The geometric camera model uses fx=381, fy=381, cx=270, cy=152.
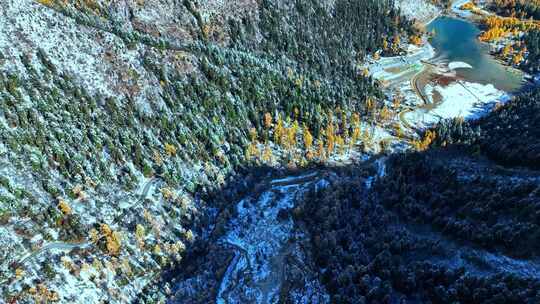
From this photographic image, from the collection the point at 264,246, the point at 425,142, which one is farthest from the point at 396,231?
the point at 425,142

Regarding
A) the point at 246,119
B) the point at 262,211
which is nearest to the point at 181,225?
the point at 262,211

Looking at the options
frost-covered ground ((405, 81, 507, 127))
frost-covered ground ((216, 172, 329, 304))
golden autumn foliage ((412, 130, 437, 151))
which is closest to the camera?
frost-covered ground ((216, 172, 329, 304))

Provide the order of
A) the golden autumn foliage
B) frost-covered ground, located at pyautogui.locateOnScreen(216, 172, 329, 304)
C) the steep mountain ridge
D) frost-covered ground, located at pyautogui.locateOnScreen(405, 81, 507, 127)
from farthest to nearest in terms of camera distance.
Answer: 1. frost-covered ground, located at pyautogui.locateOnScreen(405, 81, 507, 127)
2. the golden autumn foliage
3. frost-covered ground, located at pyautogui.locateOnScreen(216, 172, 329, 304)
4. the steep mountain ridge

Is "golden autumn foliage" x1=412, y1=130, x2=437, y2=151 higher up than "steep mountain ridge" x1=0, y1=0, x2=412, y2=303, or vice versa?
"steep mountain ridge" x1=0, y1=0, x2=412, y2=303

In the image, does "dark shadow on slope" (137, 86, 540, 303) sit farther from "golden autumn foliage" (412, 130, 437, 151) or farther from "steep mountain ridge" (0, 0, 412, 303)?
"steep mountain ridge" (0, 0, 412, 303)

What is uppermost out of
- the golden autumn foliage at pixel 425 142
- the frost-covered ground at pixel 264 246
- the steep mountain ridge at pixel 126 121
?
the steep mountain ridge at pixel 126 121

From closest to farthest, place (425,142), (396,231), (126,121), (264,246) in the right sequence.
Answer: (396,231)
(264,246)
(126,121)
(425,142)

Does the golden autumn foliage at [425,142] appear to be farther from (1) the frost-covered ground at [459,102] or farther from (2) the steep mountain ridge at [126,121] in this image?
(2) the steep mountain ridge at [126,121]

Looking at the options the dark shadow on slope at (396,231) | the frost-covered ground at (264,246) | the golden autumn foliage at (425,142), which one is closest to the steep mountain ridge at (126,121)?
the dark shadow on slope at (396,231)

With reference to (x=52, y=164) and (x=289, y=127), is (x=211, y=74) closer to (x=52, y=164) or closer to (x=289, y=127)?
(x=289, y=127)

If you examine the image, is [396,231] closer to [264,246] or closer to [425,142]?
[264,246]

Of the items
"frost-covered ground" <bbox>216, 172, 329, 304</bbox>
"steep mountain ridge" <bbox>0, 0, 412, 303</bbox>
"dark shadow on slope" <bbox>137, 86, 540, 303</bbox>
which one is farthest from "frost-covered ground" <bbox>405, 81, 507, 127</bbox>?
"frost-covered ground" <bbox>216, 172, 329, 304</bbox>
